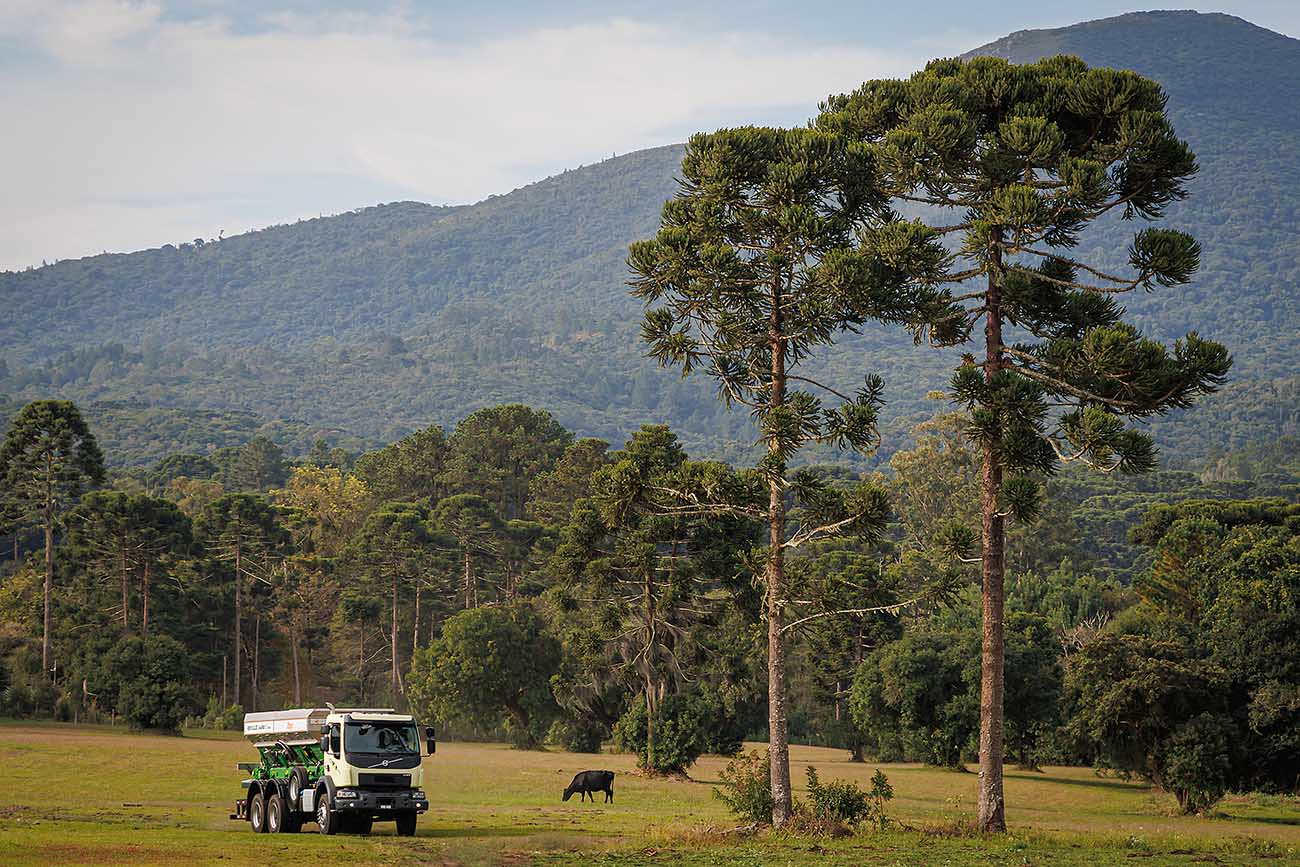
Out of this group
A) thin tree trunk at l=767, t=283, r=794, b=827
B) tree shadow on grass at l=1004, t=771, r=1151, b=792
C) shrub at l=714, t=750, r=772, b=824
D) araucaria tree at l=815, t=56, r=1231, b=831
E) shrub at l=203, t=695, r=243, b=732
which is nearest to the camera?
→ araucaria tree at l=815, t=56, r=1231, b=831

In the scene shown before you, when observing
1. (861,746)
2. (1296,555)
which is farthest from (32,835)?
(861,746)

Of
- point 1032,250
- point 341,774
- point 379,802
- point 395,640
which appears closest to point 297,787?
point 341,774

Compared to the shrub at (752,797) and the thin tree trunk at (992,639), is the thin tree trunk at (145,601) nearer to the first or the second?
the shrub at (752,797)

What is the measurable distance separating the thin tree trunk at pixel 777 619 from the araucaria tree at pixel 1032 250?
3117 mm

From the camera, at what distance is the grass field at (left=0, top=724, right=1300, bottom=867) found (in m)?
23.4

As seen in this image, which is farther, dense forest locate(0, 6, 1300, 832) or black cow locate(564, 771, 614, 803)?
black cow locate(564, 771, 614, 803)

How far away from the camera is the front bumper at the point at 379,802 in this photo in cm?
2733

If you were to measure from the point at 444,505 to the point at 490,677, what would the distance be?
21.4 meters

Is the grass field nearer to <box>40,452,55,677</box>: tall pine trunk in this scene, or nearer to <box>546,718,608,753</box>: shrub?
<box>546,718,608,753</box>: shrub

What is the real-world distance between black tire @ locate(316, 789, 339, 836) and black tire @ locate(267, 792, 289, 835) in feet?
2.70

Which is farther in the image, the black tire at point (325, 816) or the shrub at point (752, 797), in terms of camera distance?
the shrub at point (752, 797)

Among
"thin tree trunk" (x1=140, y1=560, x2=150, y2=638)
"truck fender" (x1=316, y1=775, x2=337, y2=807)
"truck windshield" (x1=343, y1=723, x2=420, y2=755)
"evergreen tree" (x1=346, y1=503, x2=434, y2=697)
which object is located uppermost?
"evergreen tree" (x1=346, y1=503, x2=434, y2=697)

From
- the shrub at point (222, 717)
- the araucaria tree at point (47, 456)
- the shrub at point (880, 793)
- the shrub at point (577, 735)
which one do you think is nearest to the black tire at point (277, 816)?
the shrub at point (880, 793)

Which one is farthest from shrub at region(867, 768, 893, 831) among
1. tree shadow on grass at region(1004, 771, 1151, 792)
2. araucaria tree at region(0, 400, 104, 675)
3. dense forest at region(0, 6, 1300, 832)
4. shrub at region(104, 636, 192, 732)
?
araucaria tree at region(0, 400, 104, 675)
